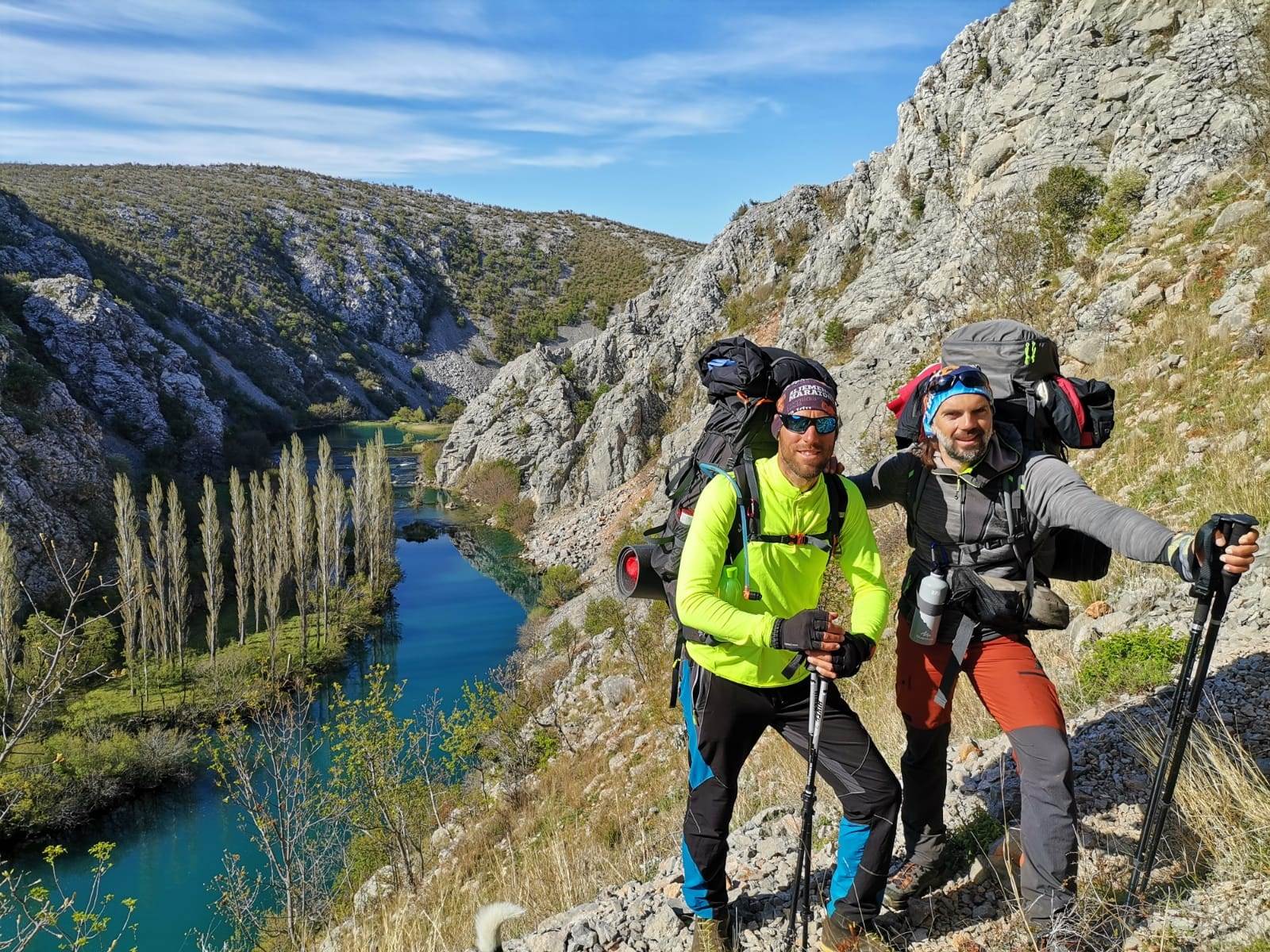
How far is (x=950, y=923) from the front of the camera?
10.0ft

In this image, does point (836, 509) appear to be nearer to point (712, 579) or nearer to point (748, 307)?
point (712, 579)

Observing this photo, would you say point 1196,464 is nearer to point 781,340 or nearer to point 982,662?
point 982,662

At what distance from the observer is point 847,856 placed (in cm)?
288

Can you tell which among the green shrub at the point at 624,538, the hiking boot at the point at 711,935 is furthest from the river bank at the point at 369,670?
the hiking boot at the point at 711,935

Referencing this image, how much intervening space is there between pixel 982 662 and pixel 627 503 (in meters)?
37.0

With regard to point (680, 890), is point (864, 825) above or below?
above

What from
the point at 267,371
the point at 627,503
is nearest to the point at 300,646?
the point at 627,503

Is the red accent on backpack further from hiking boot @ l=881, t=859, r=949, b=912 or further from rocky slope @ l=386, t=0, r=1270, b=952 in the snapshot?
hiking boot @ l=881, t=859, r=949, b=912

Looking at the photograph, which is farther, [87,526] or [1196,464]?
[87,526]

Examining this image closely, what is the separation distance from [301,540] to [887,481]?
32394 millimetres

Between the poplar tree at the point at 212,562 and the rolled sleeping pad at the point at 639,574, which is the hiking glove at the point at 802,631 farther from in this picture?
the poplar tree at the point at 212,562

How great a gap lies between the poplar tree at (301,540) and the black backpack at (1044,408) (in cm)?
3070

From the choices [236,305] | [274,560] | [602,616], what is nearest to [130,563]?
[274,560]

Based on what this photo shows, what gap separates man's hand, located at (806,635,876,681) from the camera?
2.55 meters
